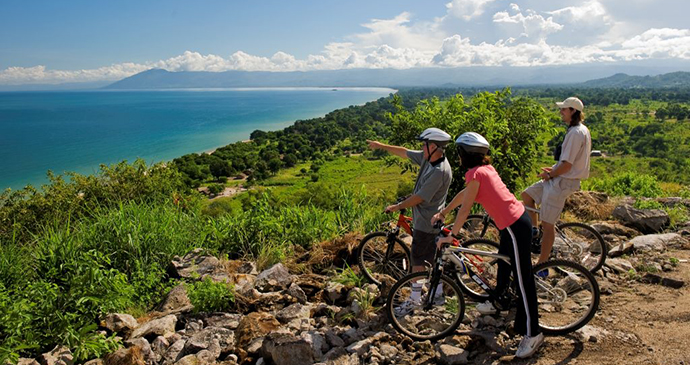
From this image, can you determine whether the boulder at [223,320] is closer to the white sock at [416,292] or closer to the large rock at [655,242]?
the white sock at [416,292]

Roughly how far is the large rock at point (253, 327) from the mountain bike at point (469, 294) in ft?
3.89

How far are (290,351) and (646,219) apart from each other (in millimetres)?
6867

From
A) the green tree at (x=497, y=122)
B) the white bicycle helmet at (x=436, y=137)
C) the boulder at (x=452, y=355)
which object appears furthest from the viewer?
the green tree at (x=497, y=122)

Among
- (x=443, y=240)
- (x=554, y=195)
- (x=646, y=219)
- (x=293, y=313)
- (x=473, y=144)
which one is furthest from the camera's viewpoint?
(x=646, y=219)

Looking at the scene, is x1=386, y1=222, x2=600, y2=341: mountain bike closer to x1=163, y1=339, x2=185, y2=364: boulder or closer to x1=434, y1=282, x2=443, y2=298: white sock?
x1=434, y1=282, x2=443, y2=298: white sock

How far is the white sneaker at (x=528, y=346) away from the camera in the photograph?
3.79m

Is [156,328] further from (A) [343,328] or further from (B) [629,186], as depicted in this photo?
(B) [629,186]

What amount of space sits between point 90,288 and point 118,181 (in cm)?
2347

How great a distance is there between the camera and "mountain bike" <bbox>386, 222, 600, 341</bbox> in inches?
162

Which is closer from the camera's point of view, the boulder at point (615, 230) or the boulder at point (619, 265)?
the boulder at point (619, 265)

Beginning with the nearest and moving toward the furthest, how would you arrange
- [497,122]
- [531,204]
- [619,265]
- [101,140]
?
[531,204], [619,265], [497,122], [101,140]

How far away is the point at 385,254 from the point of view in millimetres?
5465

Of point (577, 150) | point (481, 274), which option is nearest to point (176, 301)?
point (481, 274)

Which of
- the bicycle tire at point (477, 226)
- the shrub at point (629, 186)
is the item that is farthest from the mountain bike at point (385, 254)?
the shrub at point (629, 186)
